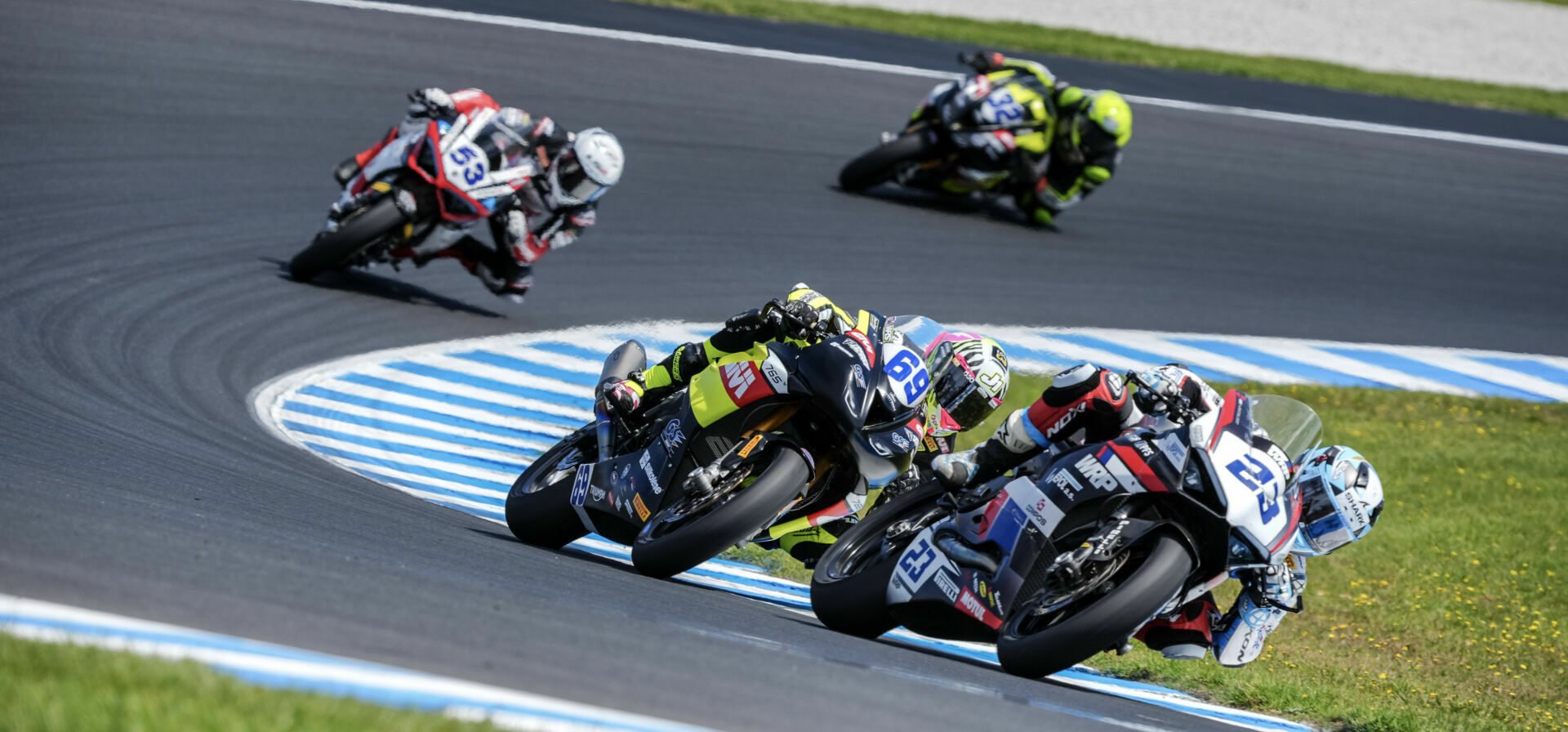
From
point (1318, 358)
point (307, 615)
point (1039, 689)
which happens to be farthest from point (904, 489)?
point (1318, 358)

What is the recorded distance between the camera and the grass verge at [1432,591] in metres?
8.12

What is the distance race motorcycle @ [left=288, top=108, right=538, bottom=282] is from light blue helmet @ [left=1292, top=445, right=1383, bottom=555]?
281 inches

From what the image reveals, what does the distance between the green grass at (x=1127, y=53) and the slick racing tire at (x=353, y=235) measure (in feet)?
32.5

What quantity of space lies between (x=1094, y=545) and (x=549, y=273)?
9.10 m

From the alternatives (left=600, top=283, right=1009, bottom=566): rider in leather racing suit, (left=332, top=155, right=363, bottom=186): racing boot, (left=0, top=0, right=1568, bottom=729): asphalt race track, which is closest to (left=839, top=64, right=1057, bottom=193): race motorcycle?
(left=0, top=0, right=1568, bottom=729): asphalt race track

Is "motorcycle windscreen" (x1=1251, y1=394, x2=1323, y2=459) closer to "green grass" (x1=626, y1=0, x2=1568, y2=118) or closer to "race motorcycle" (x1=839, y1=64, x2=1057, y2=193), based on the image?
"race motorcycle" (x1=839, y1=64, x2=1057, y2=193)

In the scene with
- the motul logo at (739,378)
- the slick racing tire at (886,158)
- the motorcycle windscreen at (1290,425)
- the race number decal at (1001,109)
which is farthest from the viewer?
the slick racing tire at (886,158)

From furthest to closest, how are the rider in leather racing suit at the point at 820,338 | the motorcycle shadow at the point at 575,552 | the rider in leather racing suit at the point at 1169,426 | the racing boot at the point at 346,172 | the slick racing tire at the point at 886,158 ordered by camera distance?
the slick racing tire at the point at 886,158, the racing boot at the point at 346,172, the motorcycle shadow at the point at 575,552, the rider in leather racing suit at the point at 820,338, the rider in leather racing suit at the point at 1169,426

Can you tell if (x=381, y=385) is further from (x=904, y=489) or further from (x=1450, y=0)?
(x=1450, y=0)

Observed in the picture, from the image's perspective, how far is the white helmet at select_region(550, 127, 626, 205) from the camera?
1202 centimetres

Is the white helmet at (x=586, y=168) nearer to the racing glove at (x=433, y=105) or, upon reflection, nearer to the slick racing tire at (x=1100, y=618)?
the racing glove at (x=433, y=105)

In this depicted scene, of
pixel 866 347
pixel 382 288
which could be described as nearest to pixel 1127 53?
pixel 382 288

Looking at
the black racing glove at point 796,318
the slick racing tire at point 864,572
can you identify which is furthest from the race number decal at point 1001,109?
the slick racing tire at point 864,572

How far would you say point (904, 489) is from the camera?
8.09 meters
